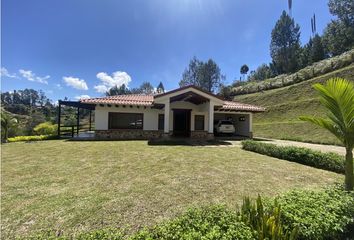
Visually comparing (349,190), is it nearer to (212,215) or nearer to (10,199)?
(212,215)

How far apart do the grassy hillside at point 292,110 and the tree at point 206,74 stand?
54.9 feet

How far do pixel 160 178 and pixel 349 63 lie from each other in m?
37.9

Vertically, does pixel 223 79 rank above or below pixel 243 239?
above

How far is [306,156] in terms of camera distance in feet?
27.0

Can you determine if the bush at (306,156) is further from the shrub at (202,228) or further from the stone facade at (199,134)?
the shrub at (202,228)

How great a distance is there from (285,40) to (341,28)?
1333 centimetres

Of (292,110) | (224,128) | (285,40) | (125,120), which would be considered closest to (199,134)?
(224,128)

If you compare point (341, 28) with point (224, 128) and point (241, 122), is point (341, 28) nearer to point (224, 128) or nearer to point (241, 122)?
point (241, 122)

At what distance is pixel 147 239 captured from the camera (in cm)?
213

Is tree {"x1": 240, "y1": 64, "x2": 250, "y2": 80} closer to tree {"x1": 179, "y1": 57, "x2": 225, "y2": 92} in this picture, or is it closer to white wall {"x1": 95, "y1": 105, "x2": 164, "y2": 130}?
tree {"x1": 179, "y1": 57, "x2": 225, "y2": 92}

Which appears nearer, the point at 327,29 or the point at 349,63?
the point at 349,63

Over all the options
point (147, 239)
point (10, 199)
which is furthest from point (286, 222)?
point (10, 199)

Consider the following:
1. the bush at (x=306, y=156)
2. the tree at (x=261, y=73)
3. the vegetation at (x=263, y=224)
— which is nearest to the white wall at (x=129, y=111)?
the bush at (x=306, y=156)

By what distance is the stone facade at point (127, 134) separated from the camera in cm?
1606
